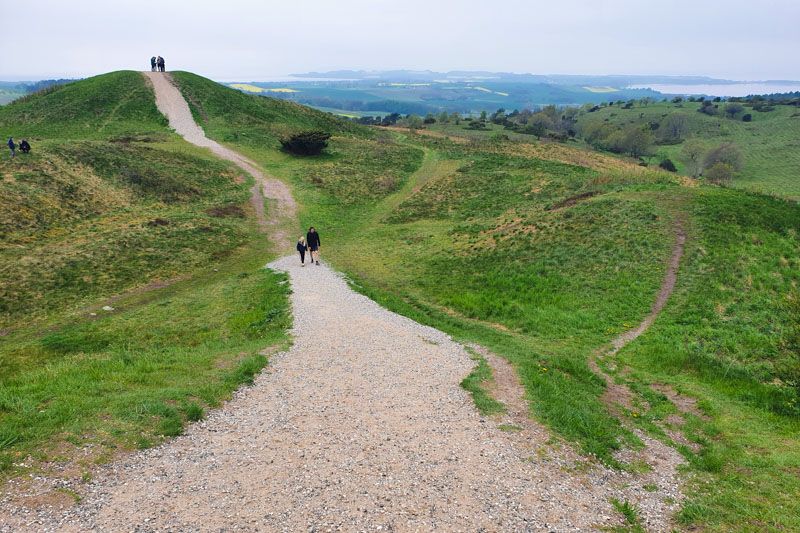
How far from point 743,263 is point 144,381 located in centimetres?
2616

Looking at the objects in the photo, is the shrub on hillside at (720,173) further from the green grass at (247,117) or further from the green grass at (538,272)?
the green grass at (247,117)

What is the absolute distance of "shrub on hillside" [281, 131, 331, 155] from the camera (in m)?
55.2

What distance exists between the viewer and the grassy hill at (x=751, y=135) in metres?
83.3

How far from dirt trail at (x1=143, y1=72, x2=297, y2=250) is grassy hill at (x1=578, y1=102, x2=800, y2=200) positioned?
66242 mm

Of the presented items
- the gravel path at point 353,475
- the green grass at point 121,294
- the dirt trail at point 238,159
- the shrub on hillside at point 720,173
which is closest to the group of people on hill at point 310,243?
the green grass at point 121,294

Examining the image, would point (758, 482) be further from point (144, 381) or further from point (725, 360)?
point (144, 381)

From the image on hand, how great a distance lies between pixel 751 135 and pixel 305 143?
140745 mm

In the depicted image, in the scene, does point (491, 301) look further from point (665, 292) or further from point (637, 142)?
point (637, 142)

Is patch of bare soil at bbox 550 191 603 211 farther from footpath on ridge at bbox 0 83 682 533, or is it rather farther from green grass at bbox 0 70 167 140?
green grass at bbox 0 70 167 140

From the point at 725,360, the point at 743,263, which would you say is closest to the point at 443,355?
the point at 725,360

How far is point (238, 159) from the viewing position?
166ft

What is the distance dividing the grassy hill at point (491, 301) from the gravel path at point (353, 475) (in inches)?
35.6

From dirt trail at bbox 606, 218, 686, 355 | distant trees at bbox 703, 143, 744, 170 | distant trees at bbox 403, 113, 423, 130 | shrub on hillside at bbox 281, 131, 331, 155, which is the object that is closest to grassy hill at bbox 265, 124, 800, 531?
dirt trail at bbox 606, 218, 686, 355

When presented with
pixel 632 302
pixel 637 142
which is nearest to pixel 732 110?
pixel 637 142
